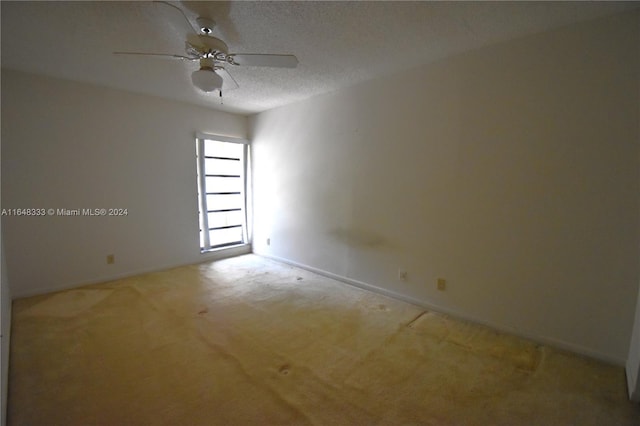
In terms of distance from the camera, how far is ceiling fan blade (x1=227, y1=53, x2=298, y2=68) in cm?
209

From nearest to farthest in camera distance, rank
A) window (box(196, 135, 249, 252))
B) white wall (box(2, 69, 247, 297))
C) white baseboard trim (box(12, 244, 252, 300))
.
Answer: white wall (box(2, 69, 247, 297)) → white baseboard trim (box(12, 244, 252, 300)) → window (box(196, 135, 249, 252))

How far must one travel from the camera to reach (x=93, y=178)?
3.53 m

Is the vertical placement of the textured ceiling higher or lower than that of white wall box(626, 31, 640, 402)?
higher

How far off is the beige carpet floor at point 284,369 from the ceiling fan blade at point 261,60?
2221mm

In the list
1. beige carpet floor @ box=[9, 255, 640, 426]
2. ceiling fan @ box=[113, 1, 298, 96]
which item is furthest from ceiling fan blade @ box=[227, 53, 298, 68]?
beige carpet floor @ box=[9, 255, 640, 426]

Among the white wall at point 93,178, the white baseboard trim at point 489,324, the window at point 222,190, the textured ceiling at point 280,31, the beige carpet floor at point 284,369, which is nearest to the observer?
the beige carpet floor at point 284,369

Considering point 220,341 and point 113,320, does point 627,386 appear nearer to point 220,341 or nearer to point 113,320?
point 220,341

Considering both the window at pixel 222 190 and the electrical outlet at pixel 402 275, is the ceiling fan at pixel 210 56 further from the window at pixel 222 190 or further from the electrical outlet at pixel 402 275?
the window at pixel 222 190

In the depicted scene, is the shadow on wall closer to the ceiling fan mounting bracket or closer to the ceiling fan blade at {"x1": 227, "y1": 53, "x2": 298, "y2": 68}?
the ceiling fan blade at {"x1": 227, "y1": 53, "x2": 298, "y2": 68}

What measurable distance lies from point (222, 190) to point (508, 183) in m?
4.06

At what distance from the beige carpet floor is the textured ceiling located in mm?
2340

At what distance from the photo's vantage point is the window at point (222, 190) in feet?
15.0

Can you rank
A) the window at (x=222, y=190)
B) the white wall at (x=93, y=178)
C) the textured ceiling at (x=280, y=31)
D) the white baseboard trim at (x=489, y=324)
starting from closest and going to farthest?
1. the textured ceiling at (x=280, y=31)
2. the white baseboard trim at (x=489, y=324)
3. the white wall at (x=93, y=178)
4. the window at (x=222, y=190)

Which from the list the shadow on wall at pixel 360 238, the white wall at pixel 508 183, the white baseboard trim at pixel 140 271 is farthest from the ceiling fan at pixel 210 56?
the white baseboard trim at pixel 140 271
